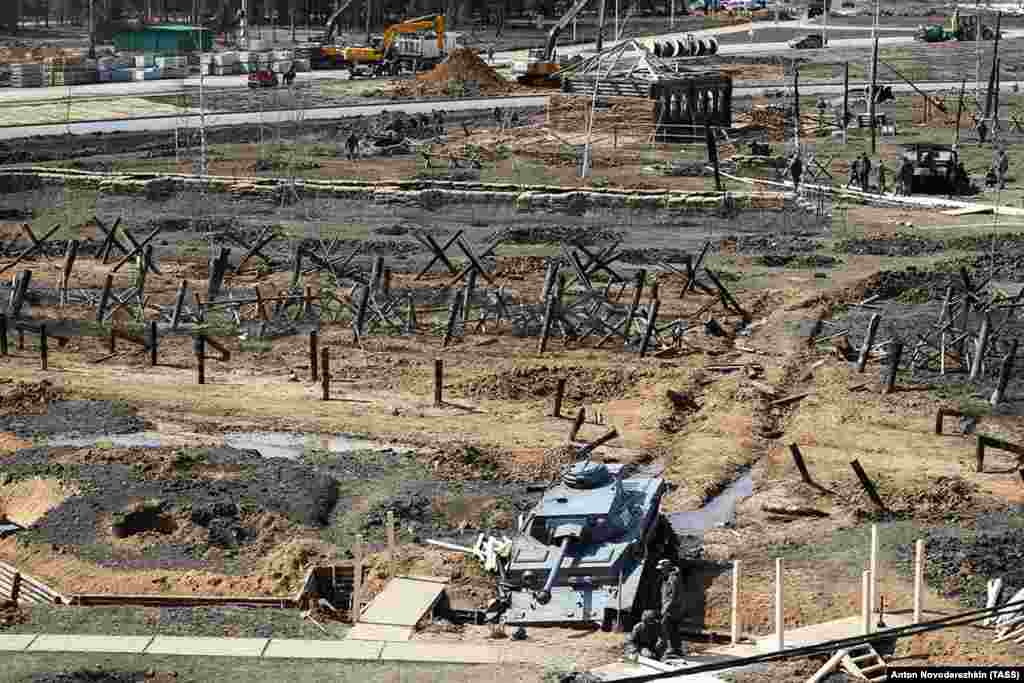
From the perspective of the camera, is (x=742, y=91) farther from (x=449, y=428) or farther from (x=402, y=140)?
(x=449, y=428)

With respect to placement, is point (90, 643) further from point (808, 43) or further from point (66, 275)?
point (808, 43)

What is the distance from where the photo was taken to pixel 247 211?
6100 centimetres

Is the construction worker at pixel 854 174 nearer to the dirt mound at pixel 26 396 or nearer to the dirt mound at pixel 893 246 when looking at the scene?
the dirt mound at pixel 893 246

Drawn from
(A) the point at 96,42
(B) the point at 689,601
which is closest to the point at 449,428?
(B) the point at 689,601

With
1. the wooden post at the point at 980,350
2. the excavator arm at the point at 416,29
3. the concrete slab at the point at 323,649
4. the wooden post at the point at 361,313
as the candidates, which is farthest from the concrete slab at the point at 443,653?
the excavator arm at the point at 416,29

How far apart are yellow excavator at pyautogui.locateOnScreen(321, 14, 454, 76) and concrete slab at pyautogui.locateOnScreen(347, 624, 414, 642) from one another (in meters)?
87.5

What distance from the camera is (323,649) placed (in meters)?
25.3

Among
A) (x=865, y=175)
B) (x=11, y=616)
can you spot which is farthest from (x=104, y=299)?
(x=865, y=175)

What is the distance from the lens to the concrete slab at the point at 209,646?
25.2 m

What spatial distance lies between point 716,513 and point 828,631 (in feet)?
20.5

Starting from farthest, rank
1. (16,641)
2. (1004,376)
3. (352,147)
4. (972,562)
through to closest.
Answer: (352,147)
(1004,376)
(972,562)
(16,641)

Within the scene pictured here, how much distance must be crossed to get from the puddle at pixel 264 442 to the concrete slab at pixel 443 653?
10275mm

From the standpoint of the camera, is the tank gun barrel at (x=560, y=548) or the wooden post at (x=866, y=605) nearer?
the wooden post at (x=866, y=605)

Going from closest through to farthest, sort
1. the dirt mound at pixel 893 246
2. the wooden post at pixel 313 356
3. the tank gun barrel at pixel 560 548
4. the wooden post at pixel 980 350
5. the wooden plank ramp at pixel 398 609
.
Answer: the wooden plank ramp at pixel 398 609 < the tank gun barrel at pixel 560 548 < the wooden post at pixel 980 350 < the wooden post at pixel 313 356 < the dirt mound at pixel 893 246
